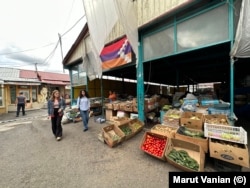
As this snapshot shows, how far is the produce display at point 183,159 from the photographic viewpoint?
2.62 m

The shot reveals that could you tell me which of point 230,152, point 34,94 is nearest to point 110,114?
point 230,152

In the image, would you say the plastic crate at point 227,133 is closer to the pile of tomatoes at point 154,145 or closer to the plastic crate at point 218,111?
the pile of tomatoes at point 154,145

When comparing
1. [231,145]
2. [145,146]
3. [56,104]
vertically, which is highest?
[56,104]

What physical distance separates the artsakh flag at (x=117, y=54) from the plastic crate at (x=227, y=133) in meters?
3.72

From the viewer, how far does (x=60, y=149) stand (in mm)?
3967

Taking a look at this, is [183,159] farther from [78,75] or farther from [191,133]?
[78,75]

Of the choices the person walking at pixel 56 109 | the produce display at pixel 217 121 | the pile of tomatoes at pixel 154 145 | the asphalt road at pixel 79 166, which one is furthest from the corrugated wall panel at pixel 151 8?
the asphalt road at pixel 79 166

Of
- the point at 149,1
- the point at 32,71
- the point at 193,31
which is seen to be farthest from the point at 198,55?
the point at 32,71

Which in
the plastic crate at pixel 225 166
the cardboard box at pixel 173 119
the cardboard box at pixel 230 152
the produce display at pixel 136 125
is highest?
the cardboard box at pixel 173 119

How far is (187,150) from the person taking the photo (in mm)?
2967

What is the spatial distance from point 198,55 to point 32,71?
19153 millimetres

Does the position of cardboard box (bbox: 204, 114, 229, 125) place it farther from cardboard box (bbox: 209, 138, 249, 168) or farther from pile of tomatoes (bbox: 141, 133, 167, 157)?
pile of tomatoes (bbox: 141, 133, 167, 157)

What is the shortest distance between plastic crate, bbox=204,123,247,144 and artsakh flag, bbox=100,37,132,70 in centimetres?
372

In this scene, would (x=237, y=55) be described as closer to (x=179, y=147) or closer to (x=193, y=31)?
(x=193, y=31)
